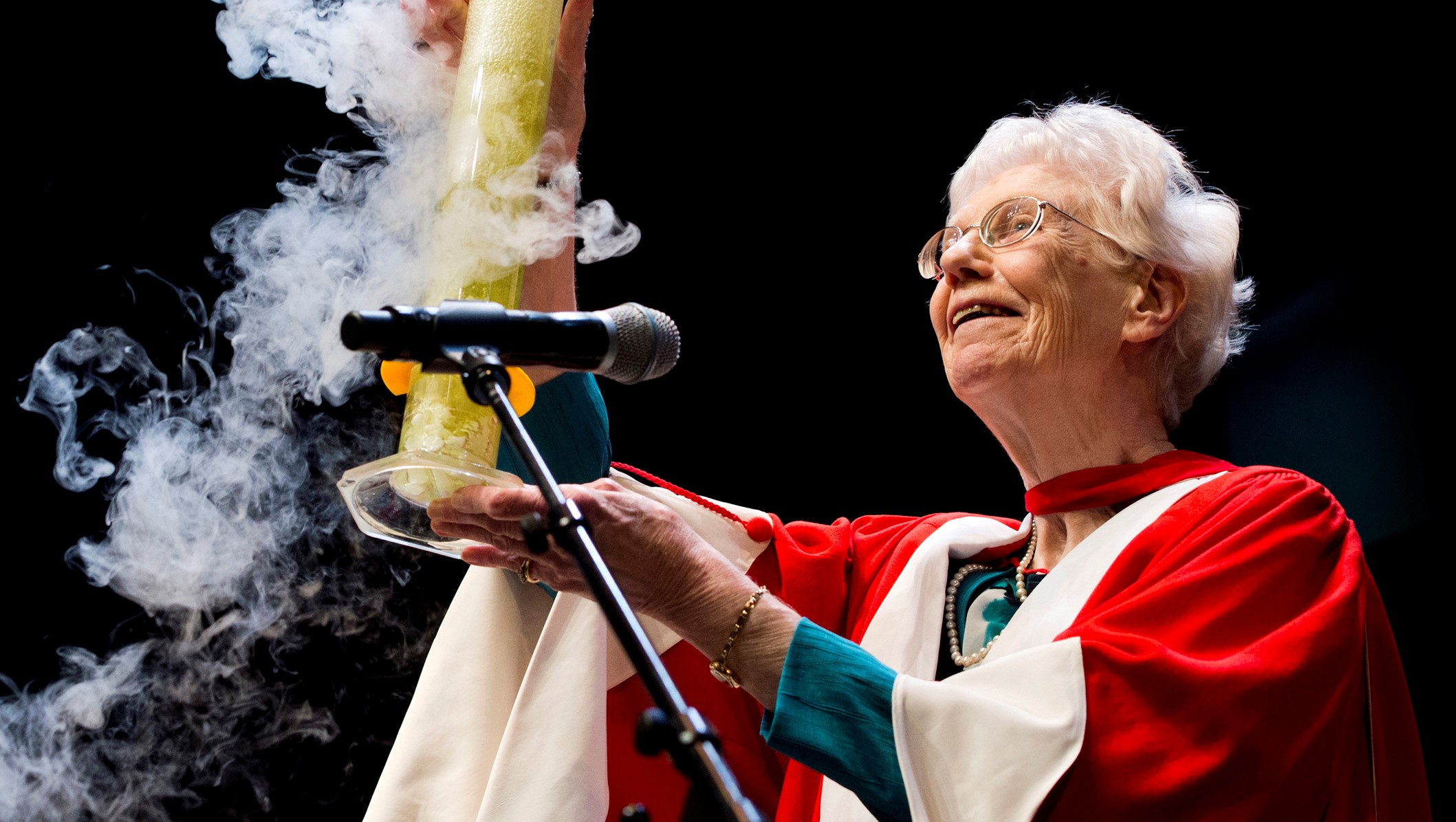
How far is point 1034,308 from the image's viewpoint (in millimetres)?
1927

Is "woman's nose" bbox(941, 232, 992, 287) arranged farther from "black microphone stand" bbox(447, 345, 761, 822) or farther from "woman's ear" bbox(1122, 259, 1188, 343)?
"black microphone stand" bbox(447, 345, 761, 822)

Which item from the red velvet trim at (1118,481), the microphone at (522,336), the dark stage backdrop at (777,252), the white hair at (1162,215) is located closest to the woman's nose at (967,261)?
the white hair at (1162,215)

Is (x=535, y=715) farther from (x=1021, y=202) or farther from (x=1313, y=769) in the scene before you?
(x=1021, y=202)

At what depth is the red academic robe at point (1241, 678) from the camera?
1.29 meters

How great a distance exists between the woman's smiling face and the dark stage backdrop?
3.01 feet

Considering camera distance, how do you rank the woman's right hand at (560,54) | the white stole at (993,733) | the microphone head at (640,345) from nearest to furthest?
the microphone head at (640,345)
the white stole at (993,733)
the woman's right hand at (560,54)

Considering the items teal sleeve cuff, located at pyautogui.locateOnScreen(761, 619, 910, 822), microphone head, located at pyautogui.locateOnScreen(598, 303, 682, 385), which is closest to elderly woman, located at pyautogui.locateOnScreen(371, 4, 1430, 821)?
teal sleeve cuff, located at pyautogui.locateOnScreen(761, 619, 910, 822)

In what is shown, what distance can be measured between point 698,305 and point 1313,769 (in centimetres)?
229

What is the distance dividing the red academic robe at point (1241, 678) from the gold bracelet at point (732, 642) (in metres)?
0.36

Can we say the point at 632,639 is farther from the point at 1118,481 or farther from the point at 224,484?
the point at 224,484

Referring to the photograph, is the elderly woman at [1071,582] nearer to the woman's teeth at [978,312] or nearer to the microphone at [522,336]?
the woman's teeth at [978,312]

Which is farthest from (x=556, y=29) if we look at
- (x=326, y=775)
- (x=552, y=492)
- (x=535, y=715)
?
(x=326, y=775)

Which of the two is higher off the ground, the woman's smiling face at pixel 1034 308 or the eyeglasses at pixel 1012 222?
the eyeglasses at pixel 1012 222

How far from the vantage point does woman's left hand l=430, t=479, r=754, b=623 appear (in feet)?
4.56
